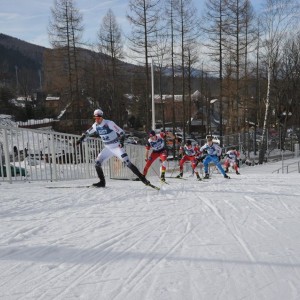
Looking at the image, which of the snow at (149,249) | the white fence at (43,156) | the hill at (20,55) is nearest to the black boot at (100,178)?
the snow at (149,249)

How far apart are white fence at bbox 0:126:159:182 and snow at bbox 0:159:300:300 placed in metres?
3.08

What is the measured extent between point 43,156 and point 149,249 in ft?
23.2

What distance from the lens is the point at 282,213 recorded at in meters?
A: 5.50

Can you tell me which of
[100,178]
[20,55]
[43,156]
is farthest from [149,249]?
[20,55]

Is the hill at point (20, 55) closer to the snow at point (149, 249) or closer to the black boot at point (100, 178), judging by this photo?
the black boot at point (100, 178)

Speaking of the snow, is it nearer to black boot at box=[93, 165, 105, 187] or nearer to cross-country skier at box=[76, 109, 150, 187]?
black boot at box=[93, 165, 105, 187]

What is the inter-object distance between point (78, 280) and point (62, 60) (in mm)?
34609

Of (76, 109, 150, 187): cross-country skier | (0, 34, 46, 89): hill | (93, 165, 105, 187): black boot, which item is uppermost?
(0, 34, 46, 89): hill

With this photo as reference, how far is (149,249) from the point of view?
3.73 metres

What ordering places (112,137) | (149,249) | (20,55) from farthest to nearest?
(20,55), (112,137), (149,249)

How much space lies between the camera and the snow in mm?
2811

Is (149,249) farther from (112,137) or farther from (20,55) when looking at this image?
(20,55)

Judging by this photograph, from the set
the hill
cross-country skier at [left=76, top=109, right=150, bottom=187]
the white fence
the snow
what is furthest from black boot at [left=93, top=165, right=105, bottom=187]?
the hill

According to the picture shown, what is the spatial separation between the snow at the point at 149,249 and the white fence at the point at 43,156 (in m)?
3.08
